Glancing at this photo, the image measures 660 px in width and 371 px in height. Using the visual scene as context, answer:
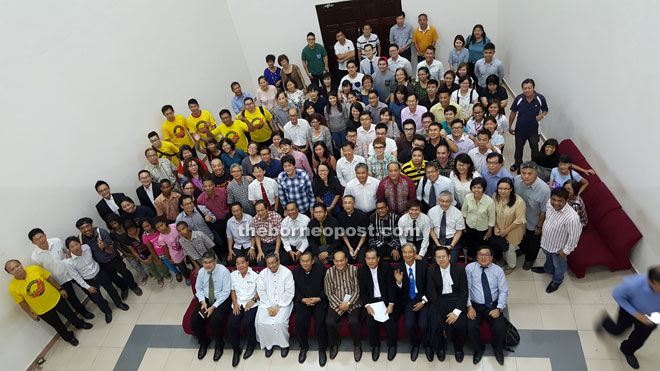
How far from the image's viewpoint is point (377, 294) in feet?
15.8

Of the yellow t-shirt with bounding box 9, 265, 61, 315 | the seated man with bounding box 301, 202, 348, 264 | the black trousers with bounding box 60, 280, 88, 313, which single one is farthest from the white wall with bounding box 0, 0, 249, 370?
the seated man with bounding box 301, 202, 348, 264

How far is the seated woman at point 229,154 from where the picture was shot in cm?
659

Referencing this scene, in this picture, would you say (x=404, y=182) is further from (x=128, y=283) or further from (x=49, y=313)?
(x=49, y=313)

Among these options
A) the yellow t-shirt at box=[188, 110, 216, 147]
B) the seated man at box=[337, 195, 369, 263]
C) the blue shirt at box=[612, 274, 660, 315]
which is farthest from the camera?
the yellow t-shirt at box=[188, 110, 216, 147]

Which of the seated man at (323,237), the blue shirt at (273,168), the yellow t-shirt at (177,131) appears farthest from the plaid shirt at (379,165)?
the yellow t-shirt at (177,131)

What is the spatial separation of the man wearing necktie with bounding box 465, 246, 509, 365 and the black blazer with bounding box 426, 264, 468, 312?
108 millimetres

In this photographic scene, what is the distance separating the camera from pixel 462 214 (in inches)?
202

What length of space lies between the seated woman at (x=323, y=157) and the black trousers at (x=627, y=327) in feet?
12.2

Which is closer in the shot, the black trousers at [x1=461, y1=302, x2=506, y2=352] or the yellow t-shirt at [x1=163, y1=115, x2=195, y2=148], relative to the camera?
the black trousers at [x1=461, y1=302, x2=506, y2=352]

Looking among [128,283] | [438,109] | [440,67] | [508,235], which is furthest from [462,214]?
[128,283]

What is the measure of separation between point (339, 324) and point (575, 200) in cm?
311

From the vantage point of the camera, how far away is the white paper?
15.4 ft

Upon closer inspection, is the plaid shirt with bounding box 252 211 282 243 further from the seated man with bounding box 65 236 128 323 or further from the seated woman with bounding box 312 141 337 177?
the seated man with bounding box 65 236 128 323

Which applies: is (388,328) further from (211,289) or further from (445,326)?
(211,289)
